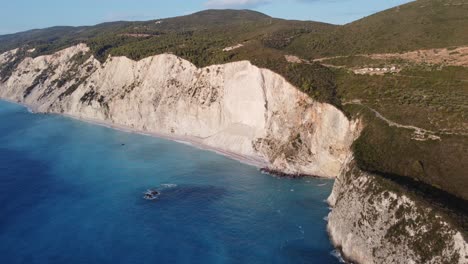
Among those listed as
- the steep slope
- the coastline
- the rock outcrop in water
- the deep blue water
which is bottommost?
the deep blue water

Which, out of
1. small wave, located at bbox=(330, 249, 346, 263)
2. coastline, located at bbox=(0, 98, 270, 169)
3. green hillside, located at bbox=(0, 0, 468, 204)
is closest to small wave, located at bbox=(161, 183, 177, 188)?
coastline, located at bbox=(0, 98, 270, 169)

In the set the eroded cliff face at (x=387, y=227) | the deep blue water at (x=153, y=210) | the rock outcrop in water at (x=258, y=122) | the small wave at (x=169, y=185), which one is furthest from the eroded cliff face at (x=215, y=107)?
the small wave at (x=169, y=185)

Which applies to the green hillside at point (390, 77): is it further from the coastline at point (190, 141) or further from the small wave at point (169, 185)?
the small wave at point (169, 185)

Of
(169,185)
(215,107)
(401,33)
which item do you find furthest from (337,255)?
(401,33)

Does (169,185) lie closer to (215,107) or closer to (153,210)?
(153,210)

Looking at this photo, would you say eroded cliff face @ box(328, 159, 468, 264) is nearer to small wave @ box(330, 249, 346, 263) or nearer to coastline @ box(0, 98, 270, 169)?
small wave @ box(330, 249, 346, 263)

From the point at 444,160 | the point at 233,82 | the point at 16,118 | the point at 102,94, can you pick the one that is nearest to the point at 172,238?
the point at 444,160
